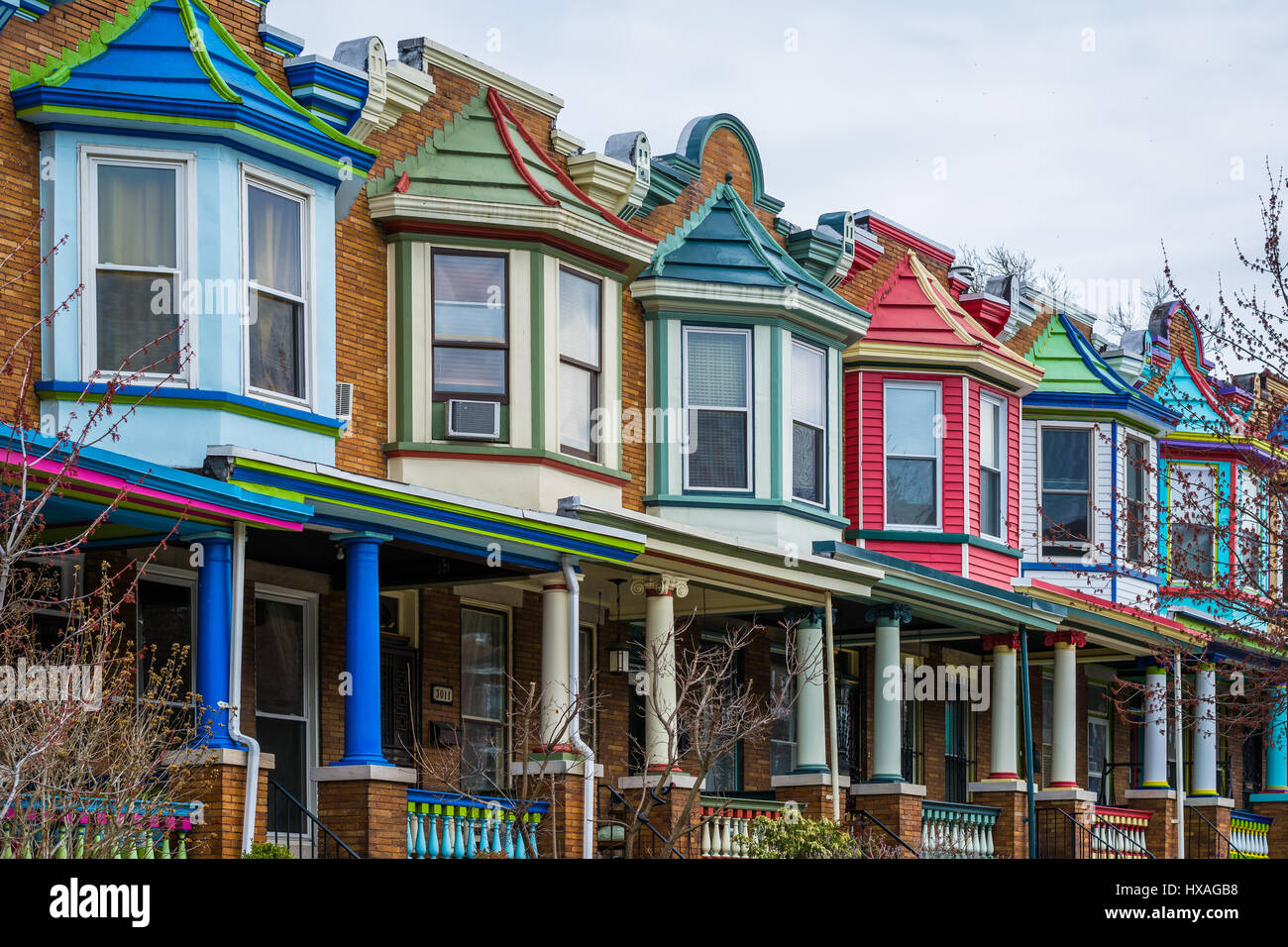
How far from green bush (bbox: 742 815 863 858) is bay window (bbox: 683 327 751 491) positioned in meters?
4.07

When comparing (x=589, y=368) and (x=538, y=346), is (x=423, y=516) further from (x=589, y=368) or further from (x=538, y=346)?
(x=589, y=368)

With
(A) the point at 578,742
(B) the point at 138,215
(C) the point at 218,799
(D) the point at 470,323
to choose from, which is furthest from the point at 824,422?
(C) the point at 218,799

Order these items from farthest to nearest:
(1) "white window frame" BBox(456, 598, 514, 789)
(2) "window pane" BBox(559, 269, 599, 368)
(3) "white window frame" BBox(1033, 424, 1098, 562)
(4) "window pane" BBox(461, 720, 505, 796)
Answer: (3) "white window frame" BBox(1033, 424, 1098, 562) → (1) "white window frame" BBox(456, 598, 514, 789) → (4) "window pane" BBox(461, 720, 505, 796) → (2) "window pane" BBox(559, 269, 599, 368)

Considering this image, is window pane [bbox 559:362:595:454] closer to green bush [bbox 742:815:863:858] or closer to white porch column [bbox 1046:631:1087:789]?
green bush [bbox 742:815:863:858]

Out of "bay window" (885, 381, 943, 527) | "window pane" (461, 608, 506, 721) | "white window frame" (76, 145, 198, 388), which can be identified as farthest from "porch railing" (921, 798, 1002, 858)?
"white window frame" (76, 145, 198, 388)

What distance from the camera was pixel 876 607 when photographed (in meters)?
21.7

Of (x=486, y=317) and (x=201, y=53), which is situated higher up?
(x=201, y=53)

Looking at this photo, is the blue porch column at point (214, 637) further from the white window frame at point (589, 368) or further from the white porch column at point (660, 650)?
the white porch column at point (660, 650)

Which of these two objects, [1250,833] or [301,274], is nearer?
[301,274]

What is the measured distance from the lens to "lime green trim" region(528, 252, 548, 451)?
17.6 metres

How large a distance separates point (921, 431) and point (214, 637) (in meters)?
12.2

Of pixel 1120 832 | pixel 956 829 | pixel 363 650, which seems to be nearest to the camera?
pixel 363 650

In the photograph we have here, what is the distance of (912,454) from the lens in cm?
2345

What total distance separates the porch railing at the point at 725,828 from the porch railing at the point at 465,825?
219 cm
